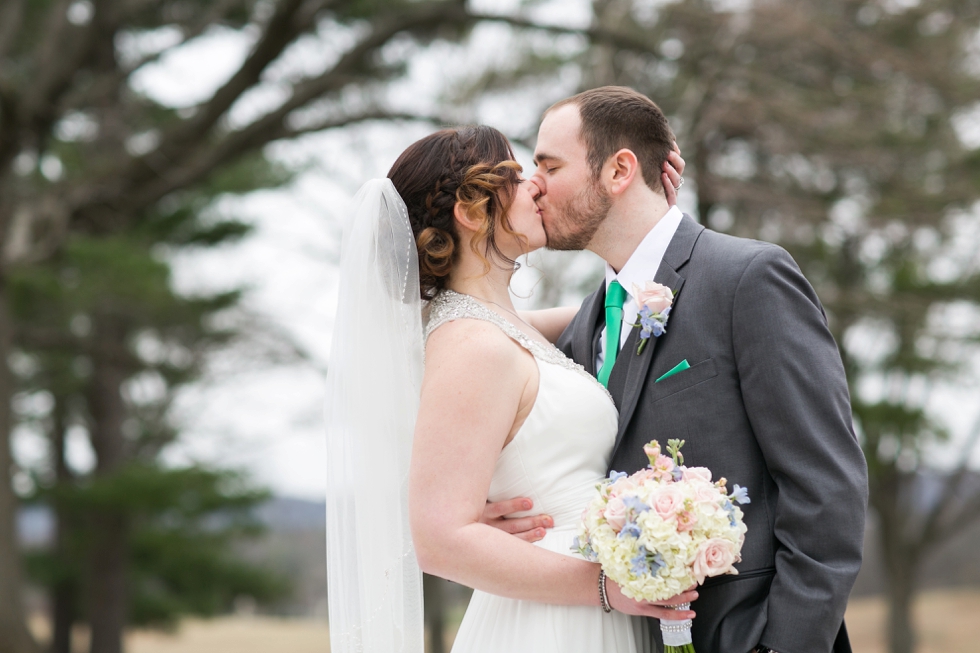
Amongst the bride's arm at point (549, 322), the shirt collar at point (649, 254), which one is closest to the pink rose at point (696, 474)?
the shirt collar at point (649, 254)

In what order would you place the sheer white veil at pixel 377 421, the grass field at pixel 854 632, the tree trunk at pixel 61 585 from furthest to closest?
the grass field at pixel 854 632 < the tree trunk at pixel 61 585 < the sheer white veil at pixel 377 421

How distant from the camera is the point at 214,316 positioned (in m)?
11.6

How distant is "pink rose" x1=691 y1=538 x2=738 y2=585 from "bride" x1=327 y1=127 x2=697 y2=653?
385 mm

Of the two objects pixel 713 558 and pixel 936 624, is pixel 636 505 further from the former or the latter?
pixel 936 624

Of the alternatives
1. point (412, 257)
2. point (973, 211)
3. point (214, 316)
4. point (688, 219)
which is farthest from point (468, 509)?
point (973, 211)

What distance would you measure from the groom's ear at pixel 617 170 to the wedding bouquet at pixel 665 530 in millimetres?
976

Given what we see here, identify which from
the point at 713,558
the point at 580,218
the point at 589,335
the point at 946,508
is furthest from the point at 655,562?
the point at 946,508

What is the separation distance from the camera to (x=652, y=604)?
2.33 metres

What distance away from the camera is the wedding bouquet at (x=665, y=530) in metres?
2.15

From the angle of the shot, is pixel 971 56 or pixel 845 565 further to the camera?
pixel 971 56

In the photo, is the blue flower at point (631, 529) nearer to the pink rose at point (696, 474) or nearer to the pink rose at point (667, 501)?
the pink rose at point (667, 501)

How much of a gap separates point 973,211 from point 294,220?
28.4 ft

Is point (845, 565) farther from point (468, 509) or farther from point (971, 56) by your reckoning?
point (971, 56)

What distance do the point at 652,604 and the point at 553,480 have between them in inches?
19.6
